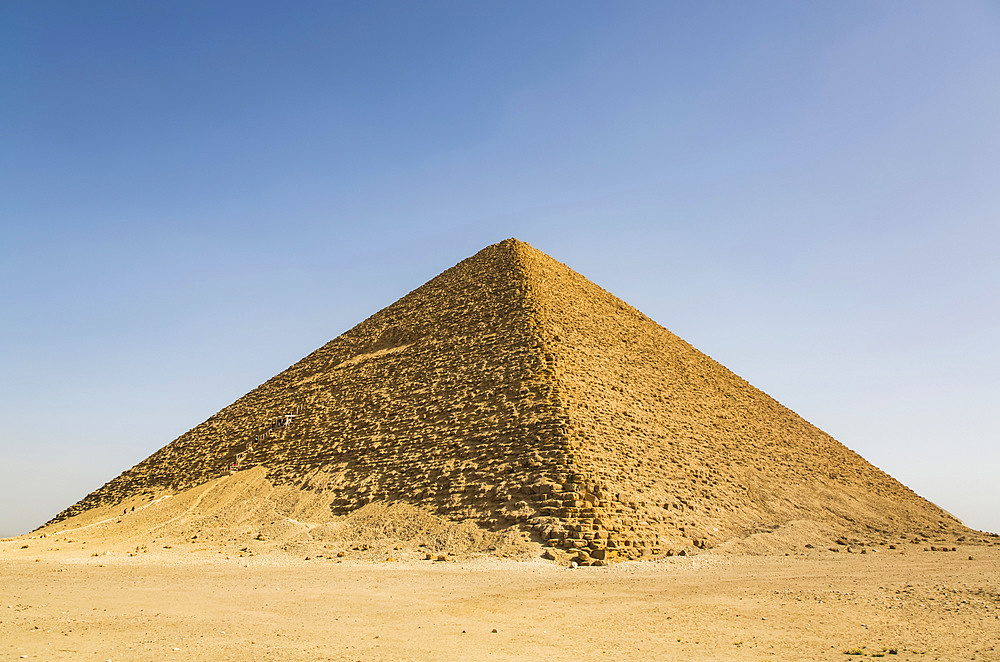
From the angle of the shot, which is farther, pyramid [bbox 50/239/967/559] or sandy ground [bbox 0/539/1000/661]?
pyramid [bbox 50/239/967/559]

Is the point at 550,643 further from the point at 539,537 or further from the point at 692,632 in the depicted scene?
the point at 539,537

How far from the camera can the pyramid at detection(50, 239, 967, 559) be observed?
19.2 meters

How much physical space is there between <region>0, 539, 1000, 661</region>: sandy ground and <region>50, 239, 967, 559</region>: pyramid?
362 cm

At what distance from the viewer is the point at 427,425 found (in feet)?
78.9

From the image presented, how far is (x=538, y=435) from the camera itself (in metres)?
20.6

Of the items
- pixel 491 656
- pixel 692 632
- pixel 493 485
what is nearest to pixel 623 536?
pixel 493 485

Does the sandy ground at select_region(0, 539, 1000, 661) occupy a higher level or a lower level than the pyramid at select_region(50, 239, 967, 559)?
lower

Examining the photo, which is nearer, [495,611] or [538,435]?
[495,611]

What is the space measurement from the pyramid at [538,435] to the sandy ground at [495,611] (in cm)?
362

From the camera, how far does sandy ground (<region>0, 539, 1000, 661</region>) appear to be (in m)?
7.43

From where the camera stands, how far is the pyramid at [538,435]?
1922cm

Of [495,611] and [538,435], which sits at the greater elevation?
[538,435]

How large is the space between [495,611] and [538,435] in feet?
35.3

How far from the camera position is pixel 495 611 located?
998 cm
